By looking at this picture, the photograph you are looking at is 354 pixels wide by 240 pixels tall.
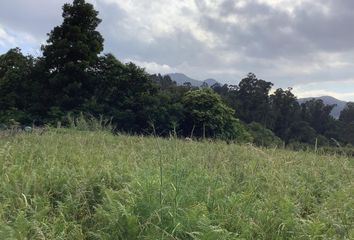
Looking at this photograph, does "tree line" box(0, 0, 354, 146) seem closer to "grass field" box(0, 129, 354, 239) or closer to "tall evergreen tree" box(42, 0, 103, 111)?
"tall evergreen tree" box(42, 0, 103, 111)

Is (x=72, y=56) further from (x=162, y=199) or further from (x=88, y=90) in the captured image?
(x=162, y=199)

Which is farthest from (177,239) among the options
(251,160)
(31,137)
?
(31,137)

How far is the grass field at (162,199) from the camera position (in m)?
3.34

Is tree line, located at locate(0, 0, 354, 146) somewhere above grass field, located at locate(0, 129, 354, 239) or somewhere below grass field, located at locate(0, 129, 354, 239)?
above

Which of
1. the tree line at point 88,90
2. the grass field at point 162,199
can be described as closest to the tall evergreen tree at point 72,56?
the tree line at point 88,90

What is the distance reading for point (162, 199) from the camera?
11.8 ft

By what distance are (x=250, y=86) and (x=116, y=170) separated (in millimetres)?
49233

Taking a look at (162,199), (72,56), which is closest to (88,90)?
(72,56)

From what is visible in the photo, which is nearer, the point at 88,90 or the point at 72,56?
the point at 72,56

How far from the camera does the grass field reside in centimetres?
334

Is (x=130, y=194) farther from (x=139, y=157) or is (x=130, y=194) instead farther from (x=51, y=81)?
(x=51, y=81)

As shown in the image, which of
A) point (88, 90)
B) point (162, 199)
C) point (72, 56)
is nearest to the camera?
point (162, 199)

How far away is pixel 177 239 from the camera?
10.3 feet

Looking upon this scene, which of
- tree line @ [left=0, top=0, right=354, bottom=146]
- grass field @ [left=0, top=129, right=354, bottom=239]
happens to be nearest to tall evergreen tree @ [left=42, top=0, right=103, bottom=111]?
tree line @ [left=0, top=0, right=354, bottom=146]
